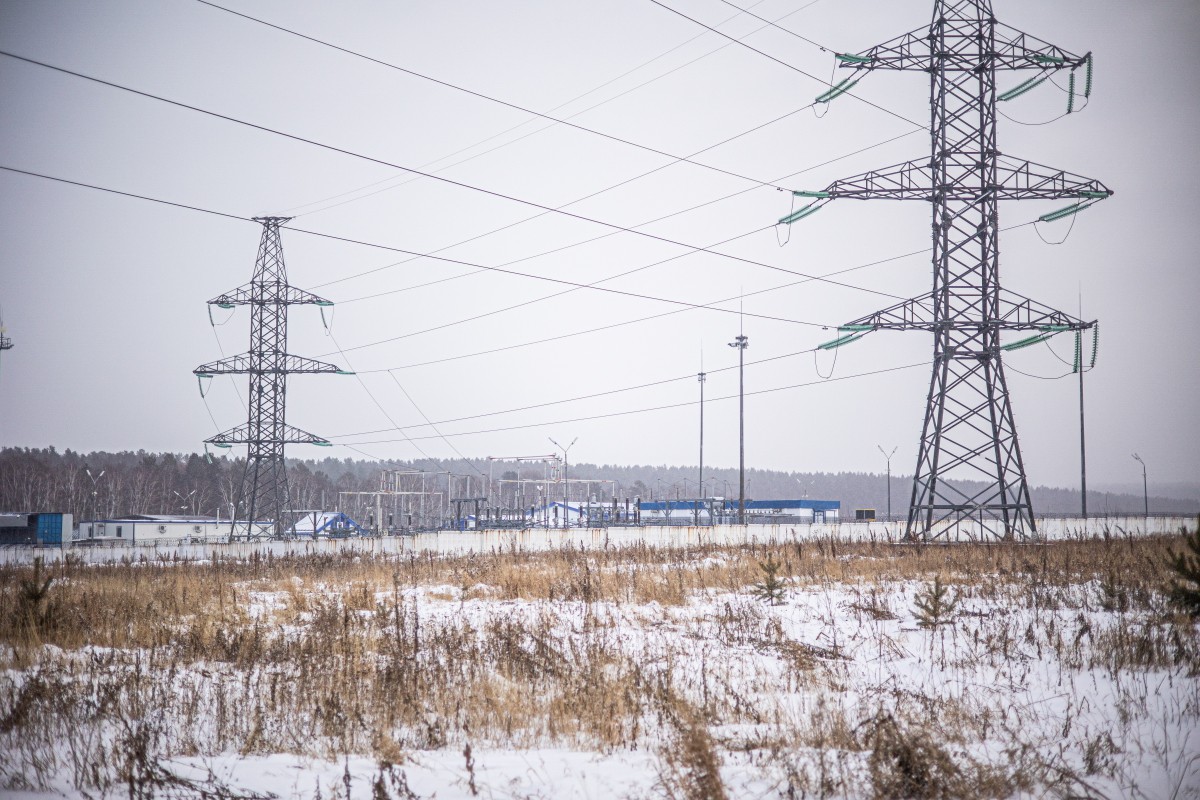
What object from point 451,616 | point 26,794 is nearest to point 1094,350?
point 451,616

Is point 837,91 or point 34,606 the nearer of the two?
point 34,606

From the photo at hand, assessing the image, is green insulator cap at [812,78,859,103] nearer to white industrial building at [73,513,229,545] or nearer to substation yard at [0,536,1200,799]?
substation yard at [0,536,1200,799]

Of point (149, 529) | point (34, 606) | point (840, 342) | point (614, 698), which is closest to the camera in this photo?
point (614, 698)

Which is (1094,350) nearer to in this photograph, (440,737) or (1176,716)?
(1176,716)

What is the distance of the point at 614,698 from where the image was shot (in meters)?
6.75

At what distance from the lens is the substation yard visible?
512 centimetres

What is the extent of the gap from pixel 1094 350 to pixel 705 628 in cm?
2036

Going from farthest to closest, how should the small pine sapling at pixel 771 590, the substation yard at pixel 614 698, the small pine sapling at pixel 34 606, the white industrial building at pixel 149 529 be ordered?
the white industrial building at pixel 149 529 → the small pine sapling at pixel 771 590 → the small pine sapling at pixel 34 606 → the substation yard at pixel 614 698

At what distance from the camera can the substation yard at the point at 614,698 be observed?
16.8ft

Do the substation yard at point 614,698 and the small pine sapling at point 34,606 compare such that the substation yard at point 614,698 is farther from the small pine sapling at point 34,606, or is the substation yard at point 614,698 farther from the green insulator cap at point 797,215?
the green insulator cap at point 797,215

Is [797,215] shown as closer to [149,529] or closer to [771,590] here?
[771,590]

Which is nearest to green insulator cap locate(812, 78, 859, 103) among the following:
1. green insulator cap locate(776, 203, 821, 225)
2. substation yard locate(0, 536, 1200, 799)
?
green insulator cap locate(776, 203, 821, 225)

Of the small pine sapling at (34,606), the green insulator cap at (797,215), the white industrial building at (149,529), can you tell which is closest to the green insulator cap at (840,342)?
the green insulator cap at (797,215)

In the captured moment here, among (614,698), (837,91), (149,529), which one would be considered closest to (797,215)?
(837,91)
